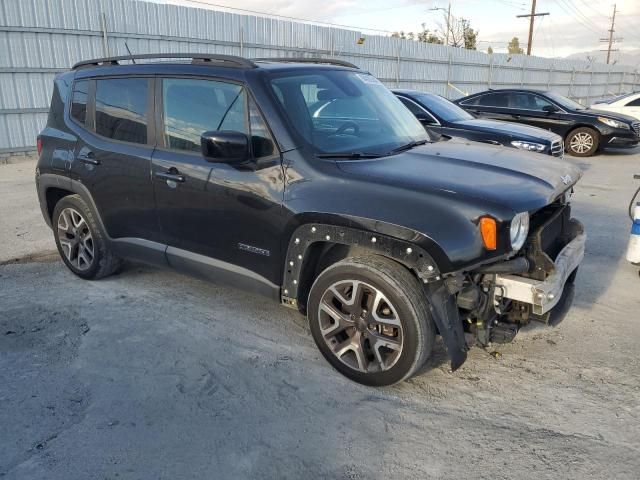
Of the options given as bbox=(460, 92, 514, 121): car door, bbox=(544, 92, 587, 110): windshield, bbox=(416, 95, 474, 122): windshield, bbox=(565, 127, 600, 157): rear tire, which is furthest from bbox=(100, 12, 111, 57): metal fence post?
bbox=(565, 127, 600, 157): rear tire

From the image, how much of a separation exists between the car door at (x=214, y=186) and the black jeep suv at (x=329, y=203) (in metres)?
0.01

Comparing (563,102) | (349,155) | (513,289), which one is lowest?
(513,289)

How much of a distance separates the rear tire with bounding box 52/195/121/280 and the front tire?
2295mm

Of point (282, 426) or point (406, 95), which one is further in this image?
point (406, 95)

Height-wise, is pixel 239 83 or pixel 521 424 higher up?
pixel 239 83

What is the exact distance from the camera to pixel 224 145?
331cm

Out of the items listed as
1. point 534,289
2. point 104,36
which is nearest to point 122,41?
point 104,36

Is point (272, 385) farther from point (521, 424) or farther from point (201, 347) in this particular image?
point (521, 424)

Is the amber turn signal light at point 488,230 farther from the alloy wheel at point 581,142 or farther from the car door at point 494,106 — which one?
the alloy wheel at point 581,142

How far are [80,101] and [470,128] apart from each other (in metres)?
5.75

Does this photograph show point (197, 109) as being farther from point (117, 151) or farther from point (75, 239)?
point (75, 239)

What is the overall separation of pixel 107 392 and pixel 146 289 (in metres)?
1.65

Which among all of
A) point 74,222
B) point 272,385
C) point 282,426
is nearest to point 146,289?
point 74,222

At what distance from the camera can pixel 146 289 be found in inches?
191
